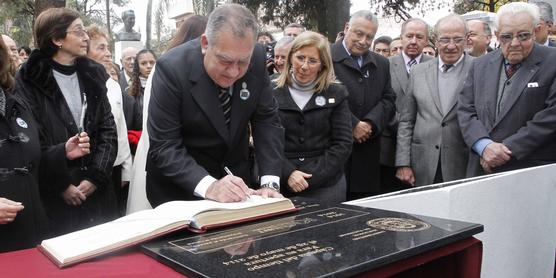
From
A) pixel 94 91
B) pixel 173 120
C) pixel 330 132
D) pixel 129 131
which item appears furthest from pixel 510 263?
pixel 129 131

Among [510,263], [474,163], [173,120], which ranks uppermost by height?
[173,120]

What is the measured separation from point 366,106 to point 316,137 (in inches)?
36.1

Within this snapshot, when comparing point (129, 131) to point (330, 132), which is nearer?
point (330, 132)

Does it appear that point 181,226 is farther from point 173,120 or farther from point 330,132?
point 330,132

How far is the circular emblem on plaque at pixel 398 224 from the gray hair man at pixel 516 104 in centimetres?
210

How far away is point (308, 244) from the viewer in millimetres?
1590

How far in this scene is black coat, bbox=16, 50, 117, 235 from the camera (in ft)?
10.5

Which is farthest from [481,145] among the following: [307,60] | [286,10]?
[286,10]

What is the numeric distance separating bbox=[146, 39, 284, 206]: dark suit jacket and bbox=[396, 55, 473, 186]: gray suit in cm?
190

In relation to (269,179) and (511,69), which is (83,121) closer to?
(269,179)

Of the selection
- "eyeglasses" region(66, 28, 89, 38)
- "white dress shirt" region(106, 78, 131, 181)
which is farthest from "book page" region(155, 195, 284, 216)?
"white dress shirt" region(106, 78, 131, 181)

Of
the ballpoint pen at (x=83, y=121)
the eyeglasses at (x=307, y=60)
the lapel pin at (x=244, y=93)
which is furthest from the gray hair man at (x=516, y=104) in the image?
the ballpoint pen at (x=83, y=121)

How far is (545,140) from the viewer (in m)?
3.63

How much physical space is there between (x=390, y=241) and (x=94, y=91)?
2546 mm
